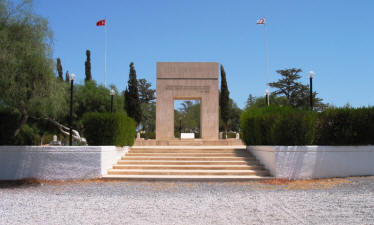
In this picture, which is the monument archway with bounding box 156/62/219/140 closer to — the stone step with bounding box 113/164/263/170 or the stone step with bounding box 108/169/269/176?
the stone step with bounding box 113/164/263/170

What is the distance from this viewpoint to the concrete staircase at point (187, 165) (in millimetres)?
10836

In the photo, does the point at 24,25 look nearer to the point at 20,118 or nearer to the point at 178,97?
the point at 20,118

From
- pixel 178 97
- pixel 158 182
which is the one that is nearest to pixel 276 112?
pixel 158 182

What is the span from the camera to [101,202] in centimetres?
714

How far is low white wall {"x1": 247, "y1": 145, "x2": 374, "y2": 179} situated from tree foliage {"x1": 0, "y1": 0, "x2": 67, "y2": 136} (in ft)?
22.6

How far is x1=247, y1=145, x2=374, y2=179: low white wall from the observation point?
1062 centimetres

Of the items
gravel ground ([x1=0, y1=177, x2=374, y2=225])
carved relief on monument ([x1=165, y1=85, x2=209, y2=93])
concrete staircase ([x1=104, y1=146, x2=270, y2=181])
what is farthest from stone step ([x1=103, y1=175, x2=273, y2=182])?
carved relief on monument ([x1=165, y1=85, x2=209, y2=93])

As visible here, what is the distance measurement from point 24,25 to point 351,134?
412 inches

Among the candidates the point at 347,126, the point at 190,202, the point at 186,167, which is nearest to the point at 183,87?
the point at 186,167

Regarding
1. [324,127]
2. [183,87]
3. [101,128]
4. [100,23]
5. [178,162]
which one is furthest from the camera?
[100,23]

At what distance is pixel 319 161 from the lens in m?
10.8

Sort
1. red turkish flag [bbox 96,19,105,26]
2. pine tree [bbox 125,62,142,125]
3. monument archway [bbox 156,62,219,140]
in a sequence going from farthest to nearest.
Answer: pine tree [bbox 125,62,142,125], red turkish flag [bbox 96,19,105,26], monument archway [bbox 156,62,219,140]

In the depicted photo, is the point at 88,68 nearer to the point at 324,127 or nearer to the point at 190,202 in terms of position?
the point at 324,127

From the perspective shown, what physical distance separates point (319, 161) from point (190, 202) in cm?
544
